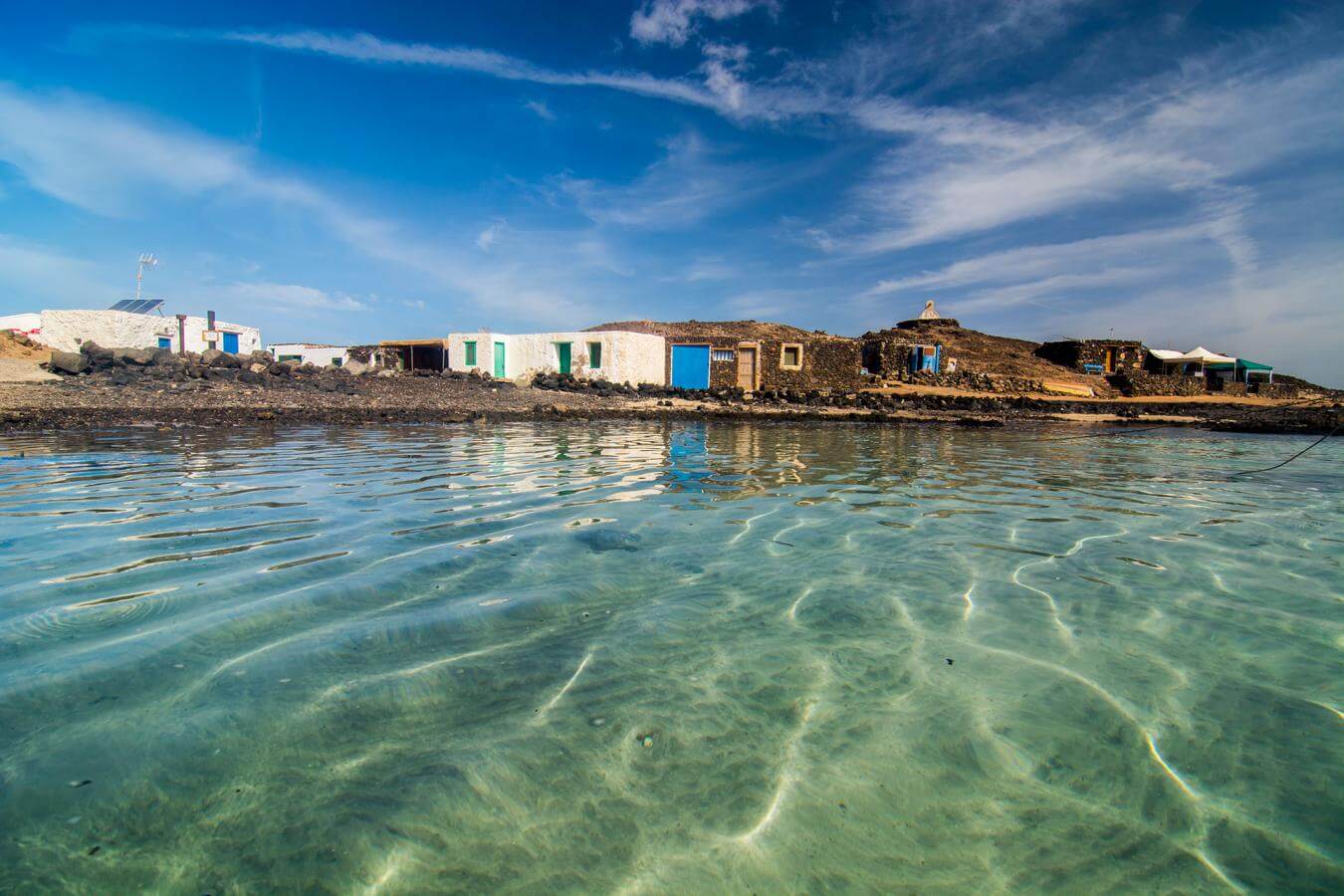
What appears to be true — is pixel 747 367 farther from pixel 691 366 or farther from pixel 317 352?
pixel 317 352

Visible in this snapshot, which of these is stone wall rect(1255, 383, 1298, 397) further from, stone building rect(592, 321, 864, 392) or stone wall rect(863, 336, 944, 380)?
stone building rect(592, 321, 864, 392)

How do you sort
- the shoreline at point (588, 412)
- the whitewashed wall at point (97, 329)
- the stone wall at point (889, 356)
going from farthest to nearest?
1. the stone wall at point (889, 356)
2. the whitewashed wall at point (97, 329)
3. the shoreline at point (588, 412)

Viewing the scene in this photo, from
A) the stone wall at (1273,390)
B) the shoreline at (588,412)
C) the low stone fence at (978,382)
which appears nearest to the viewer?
the shoreline at (588,412)

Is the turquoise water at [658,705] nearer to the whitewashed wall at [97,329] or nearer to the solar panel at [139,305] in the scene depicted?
the whitewashed wall at [97,329]

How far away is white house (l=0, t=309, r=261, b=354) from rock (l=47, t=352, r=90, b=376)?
832 centimetres

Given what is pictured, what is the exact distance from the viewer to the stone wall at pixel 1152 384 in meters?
31.9

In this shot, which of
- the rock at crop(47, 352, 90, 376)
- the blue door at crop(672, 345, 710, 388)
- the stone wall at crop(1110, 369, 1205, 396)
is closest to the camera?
the rock at crop(47, 352, 90, 376)

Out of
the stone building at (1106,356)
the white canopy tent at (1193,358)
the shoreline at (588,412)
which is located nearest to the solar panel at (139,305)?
the shoreline at (588,412)

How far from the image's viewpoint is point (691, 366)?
29.7 metres

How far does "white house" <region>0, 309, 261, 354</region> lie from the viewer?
27203mm

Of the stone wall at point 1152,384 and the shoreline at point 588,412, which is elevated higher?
the stone wall at point 1152,384

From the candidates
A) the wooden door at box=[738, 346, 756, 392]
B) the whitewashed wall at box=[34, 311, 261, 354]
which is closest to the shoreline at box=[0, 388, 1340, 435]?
the wooden door at box=[738, 346, 756, 392]

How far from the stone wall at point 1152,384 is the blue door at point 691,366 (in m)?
21.5

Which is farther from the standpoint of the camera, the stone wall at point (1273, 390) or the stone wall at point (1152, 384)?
the stone wall at point (1273, 390)
